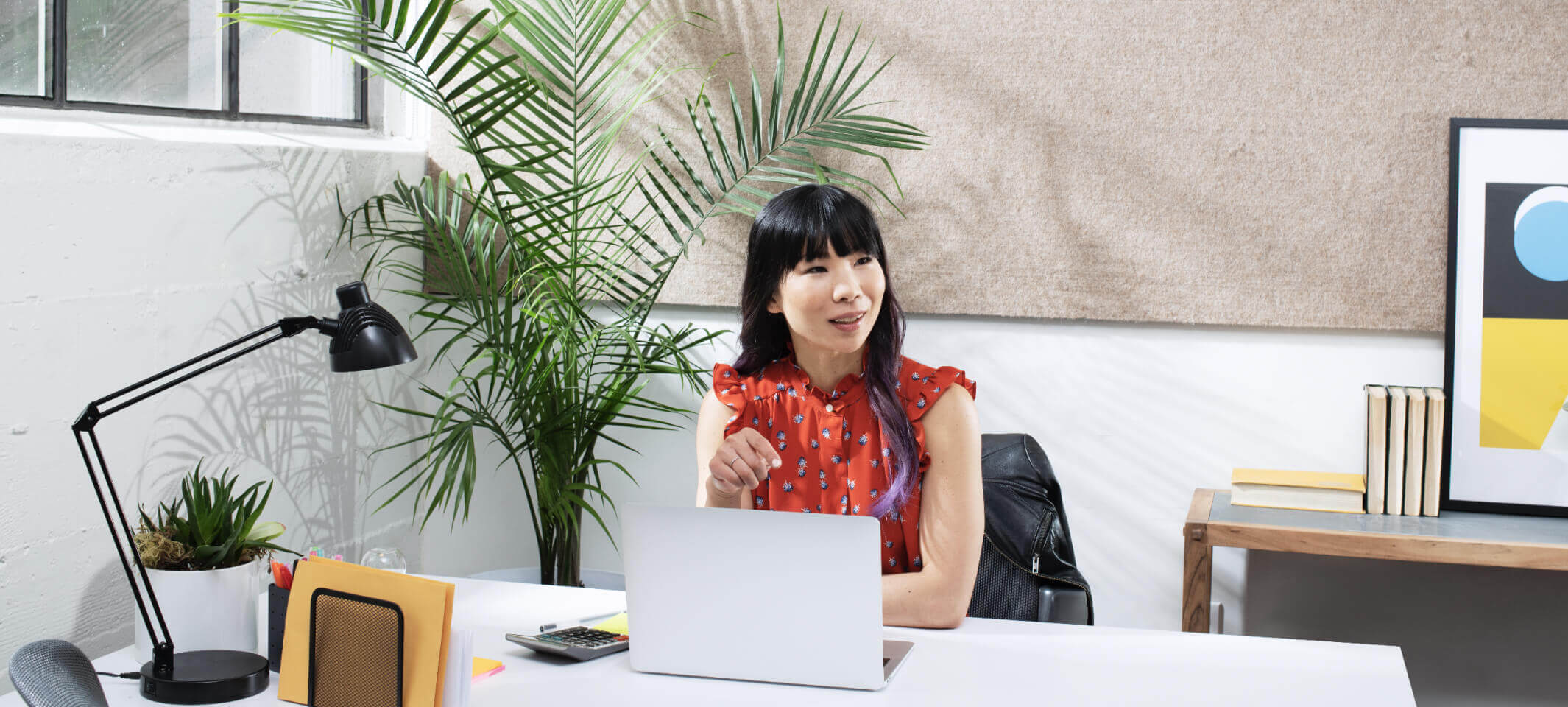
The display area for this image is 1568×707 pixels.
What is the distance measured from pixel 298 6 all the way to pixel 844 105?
1.14m

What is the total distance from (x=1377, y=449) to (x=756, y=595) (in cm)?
161

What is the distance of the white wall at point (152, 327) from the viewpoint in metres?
2.08

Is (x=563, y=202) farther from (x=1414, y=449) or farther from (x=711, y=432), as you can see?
(x=1414, y=449)

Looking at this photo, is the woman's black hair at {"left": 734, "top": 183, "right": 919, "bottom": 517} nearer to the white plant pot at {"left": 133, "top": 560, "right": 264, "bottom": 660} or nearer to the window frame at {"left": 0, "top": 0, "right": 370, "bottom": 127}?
the white plant pot at {"left": 133, "top": 560, "right": 264, "bottom": 660}

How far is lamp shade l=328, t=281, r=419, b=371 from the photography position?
1.52 m

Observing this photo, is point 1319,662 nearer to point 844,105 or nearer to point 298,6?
point 844,105

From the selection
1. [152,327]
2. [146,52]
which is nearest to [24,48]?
[146,52]

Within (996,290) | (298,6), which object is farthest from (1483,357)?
(298,6)

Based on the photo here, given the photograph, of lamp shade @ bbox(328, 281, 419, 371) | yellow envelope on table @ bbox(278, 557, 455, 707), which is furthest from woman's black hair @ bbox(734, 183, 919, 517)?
yellow envelope on table @ bbox(278, 557, 455, 707)

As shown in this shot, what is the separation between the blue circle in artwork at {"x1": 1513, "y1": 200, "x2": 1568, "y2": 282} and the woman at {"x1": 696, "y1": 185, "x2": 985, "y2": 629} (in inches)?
54.0

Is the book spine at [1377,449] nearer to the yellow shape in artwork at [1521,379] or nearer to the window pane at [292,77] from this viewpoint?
the yellow shape in artwork at [1521,379]

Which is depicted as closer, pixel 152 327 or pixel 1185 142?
pixel 152 327

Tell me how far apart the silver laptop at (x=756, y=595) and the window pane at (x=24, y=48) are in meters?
1.49

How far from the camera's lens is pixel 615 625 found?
1.72m
